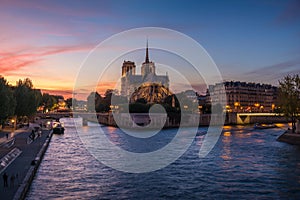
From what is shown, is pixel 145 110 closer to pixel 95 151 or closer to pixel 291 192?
pixel 95 151

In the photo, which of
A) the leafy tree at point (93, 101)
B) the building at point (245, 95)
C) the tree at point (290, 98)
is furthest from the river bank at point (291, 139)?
the leafy tree at point (93, 101)

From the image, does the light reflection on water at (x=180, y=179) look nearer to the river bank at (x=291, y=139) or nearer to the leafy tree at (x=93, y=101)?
the river bank at (x=291, y=139)

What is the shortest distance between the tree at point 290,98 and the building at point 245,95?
10094 centimetres

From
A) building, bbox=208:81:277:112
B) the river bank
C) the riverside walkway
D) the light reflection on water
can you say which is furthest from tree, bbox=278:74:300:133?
building, bbox=208:81:277:112

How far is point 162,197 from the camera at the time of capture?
68.3 feet

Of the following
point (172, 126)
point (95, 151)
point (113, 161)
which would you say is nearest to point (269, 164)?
point (113, 161)

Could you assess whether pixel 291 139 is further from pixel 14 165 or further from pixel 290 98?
pixel 14 165

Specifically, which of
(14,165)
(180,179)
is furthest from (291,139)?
(14,165)

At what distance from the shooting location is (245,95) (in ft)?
556

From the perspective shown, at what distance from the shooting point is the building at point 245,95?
166 metres

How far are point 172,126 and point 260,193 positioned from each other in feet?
251

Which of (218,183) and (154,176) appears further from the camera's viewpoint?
(154,176)

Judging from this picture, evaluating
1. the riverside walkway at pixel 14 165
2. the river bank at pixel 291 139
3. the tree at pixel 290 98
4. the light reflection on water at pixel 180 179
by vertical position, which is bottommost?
the light reflection on water at pixel 180 179

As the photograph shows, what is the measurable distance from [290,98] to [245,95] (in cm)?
Answer: 11791
